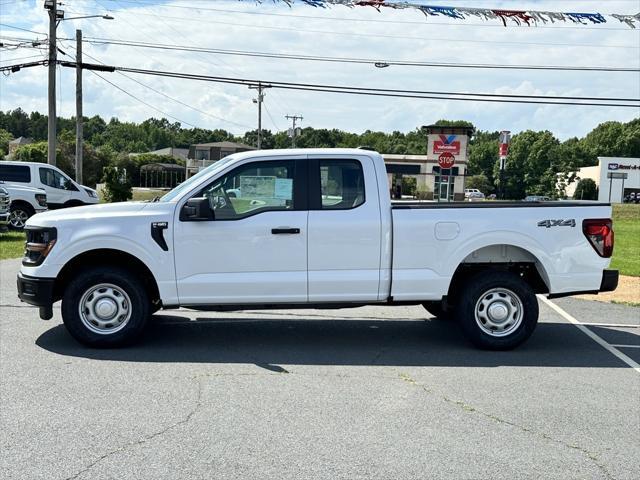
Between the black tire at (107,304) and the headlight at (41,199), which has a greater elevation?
the headlight at (41,199)

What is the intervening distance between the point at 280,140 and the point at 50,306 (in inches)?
4206

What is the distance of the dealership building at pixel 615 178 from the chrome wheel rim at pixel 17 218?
7830 centimetres

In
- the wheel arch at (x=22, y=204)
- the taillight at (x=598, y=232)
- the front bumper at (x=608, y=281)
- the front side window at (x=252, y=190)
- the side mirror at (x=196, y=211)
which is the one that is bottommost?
the front bumper at (x=608, y=281)

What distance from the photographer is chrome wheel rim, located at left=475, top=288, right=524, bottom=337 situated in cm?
711

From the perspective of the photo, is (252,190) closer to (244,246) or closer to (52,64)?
(244,246)

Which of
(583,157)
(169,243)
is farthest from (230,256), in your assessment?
(583,157)

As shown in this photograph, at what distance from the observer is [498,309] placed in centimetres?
711

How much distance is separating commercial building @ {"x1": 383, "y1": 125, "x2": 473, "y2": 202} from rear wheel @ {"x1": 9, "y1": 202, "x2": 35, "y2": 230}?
36.9ft

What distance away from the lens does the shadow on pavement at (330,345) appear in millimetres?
6703

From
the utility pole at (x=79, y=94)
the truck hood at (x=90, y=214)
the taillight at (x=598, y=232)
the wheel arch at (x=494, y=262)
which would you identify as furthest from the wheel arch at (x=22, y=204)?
the taillight at (x=598, y=232)

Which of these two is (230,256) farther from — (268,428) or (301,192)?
(268,428)

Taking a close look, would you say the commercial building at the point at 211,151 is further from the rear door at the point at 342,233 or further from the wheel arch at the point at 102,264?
the rear door at the point at 342,233

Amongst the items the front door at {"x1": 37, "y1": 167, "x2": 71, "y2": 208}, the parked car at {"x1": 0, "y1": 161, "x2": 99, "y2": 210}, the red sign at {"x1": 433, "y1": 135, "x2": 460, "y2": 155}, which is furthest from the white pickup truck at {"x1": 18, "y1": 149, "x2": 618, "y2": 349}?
the front door at {"x1": 37, "y1": 167, "x2": 71, "y2": 208}

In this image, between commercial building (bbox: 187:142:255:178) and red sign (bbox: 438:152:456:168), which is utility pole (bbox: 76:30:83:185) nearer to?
red sign (bbox: 438:152:456:168)
